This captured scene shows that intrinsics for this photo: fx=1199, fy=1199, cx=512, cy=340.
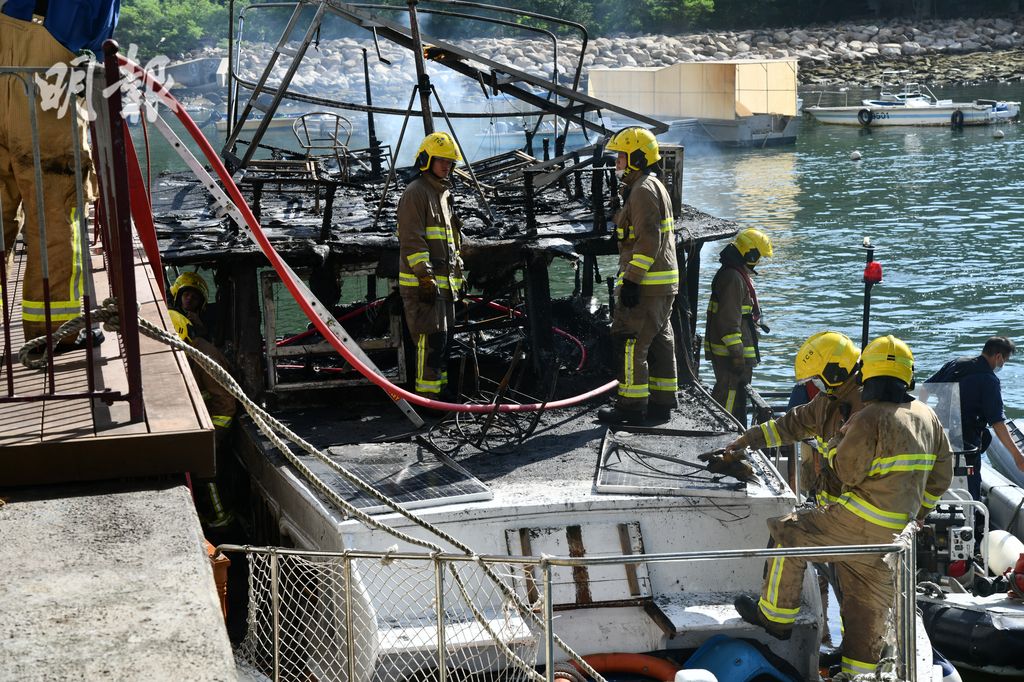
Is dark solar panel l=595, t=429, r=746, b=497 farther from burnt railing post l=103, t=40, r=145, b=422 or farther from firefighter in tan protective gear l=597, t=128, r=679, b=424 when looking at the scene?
burnt railing post l=103, t=40, r=145, b=422

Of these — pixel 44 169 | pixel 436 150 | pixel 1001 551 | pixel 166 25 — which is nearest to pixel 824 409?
pixel 1001 551

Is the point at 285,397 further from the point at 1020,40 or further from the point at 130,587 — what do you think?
the point at 1020,40

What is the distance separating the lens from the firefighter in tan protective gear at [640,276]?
851cm

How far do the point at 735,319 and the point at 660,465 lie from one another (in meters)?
3.23

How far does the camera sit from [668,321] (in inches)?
348

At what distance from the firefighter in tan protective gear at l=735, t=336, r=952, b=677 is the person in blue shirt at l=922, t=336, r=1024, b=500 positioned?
8.63ft

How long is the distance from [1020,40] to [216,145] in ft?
147

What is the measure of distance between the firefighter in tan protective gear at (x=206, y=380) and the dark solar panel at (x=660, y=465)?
276cm

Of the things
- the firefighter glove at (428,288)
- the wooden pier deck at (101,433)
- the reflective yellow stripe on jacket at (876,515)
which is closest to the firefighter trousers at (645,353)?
the firefighter glove at (428,288)

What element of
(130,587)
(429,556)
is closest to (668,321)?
(429,556)

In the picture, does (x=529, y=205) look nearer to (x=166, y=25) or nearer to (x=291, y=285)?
(x=291, y=285)

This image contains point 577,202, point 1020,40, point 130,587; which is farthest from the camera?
point 1020,40

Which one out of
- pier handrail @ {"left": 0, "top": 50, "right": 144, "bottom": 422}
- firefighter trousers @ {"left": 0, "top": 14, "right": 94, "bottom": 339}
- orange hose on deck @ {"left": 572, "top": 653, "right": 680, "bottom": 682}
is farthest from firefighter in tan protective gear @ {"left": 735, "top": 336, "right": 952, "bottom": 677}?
firefighter trousers @ {"left": 0, "top": 14, "right": 94, "bottom": 339}

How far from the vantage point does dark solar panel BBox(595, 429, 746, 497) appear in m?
7.11
